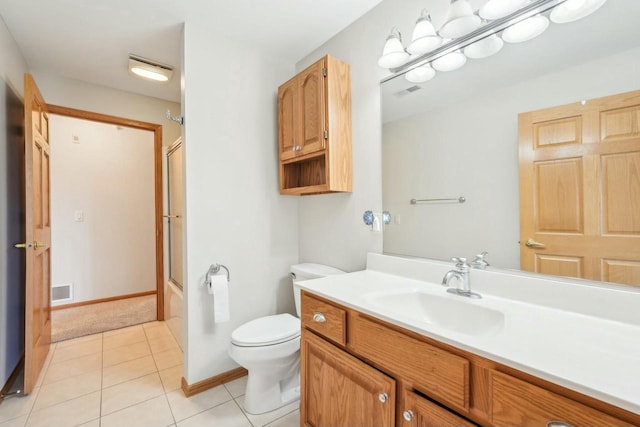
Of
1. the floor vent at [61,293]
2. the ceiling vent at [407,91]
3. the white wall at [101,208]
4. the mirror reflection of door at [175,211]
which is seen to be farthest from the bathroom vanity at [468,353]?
the floor vent at [61,293]

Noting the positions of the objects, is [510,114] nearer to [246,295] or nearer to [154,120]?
[246,295]

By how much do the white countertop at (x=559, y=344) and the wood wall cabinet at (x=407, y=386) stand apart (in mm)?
29

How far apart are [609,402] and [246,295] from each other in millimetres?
1870

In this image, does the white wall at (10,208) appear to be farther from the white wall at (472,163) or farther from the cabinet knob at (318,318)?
the white wall at (472,163)

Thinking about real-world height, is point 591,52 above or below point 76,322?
above

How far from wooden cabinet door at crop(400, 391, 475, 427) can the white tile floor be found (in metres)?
0.94

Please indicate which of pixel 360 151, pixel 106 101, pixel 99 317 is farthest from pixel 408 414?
pixel 99 317

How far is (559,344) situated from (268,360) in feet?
4.31

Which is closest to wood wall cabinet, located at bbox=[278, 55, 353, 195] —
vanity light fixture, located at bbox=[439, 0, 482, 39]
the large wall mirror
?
the large wall mirror

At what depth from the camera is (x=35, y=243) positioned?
185 centimetres

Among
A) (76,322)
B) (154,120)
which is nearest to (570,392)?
(154,120)

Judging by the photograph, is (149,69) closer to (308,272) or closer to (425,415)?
(308,272)

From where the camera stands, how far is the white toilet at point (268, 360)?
1.54 meters

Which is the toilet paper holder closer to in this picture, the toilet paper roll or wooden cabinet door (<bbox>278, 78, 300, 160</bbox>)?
the toilet paper roll
